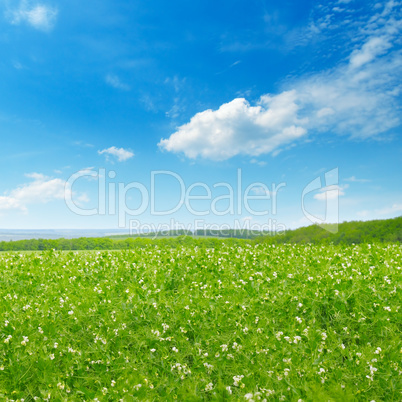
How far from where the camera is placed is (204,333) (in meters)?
6.66

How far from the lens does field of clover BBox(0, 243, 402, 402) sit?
531 centimetres

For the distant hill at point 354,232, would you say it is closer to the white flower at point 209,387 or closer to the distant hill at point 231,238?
the distant hill at point 231,238

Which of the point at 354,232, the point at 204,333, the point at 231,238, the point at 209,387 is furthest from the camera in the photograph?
the point at 354,232

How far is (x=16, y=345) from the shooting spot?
21.0ft

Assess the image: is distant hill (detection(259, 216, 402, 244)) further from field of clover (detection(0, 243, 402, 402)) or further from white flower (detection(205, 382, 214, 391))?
white flower (detection(205, 382, 214, 391))

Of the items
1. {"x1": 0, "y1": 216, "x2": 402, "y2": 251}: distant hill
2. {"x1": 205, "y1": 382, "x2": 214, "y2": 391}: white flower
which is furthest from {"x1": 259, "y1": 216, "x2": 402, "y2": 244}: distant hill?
{"x1": 205, "y1": 382, "x2": 214, "y2": 391}: white flower

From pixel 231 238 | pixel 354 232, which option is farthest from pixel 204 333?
pixel 354 232

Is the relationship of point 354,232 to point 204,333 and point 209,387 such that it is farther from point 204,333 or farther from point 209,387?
point 209,387

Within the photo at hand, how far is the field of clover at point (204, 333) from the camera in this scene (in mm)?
5309

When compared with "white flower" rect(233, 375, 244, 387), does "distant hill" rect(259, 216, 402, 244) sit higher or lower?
higher

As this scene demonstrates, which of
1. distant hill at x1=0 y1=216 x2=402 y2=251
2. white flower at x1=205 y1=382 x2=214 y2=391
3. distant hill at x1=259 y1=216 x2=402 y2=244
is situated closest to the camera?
white flower at x1=205 y1=382 x2=214 y2=391

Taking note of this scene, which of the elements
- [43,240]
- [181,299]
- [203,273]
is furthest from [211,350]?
[43,240]

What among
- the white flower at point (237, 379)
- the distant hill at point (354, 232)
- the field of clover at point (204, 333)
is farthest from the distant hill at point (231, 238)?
the white flower at point (237, 379)

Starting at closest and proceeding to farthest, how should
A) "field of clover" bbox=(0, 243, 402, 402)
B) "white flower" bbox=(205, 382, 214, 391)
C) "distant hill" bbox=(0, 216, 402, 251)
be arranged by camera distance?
"white flower" bbox=(205, 382, 214, 391), "field of clover" bbox=(0, 243, 402, 402), "distant hill" bbox=(0, 216, 402, 251)
